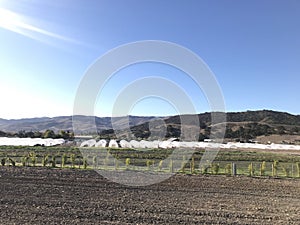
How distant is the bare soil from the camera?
27.0 feet

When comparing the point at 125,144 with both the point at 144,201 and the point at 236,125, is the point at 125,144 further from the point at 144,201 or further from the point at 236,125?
the point at 236,125

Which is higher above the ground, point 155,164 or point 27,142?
point 27,142

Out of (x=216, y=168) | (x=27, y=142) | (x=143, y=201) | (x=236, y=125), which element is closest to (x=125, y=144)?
(x=27, y=142)

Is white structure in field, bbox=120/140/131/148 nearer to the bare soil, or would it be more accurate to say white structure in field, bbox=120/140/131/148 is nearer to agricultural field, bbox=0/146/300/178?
agricultural field, bbox=0/146/300/178

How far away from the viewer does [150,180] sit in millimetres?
15203

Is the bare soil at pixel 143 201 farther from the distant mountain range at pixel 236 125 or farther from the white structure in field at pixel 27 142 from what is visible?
the white structure in field at pixel 27 142

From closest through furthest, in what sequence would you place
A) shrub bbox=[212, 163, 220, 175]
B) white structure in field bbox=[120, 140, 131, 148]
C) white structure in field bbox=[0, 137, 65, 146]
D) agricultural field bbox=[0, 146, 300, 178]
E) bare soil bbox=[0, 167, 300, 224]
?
bare soil bbox=[0, 167, 300, 224] < shrub bbox=[212, 163, 220, 175] < agricultural field bbox=[0, 146, 300, 178] < white structure in field bbox=[120, 140, 131, 148] < white structure in field bbox=[0, 137, 65, 146]

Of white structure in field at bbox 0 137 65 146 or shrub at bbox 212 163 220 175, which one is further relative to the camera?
white structure in field at bbox 0 137 65 146

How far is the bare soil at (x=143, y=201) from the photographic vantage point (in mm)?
8227

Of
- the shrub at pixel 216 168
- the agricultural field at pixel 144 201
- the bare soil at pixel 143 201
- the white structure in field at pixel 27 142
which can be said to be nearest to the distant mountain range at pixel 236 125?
the white structure in field at pixel 27 142

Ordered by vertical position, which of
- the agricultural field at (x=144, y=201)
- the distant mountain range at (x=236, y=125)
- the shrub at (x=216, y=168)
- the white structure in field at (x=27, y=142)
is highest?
the distant mountain range at (x=236, y=125)

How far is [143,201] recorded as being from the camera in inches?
405

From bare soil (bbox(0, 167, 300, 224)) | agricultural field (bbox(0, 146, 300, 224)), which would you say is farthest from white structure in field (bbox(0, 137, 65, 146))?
bare soil (bbox(0, 167, 300, 224))

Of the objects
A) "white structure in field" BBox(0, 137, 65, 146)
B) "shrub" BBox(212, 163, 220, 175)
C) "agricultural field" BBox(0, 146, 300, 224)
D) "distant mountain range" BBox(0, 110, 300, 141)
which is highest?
"distant mountain range" BBox(0, 110, 300, 141)
